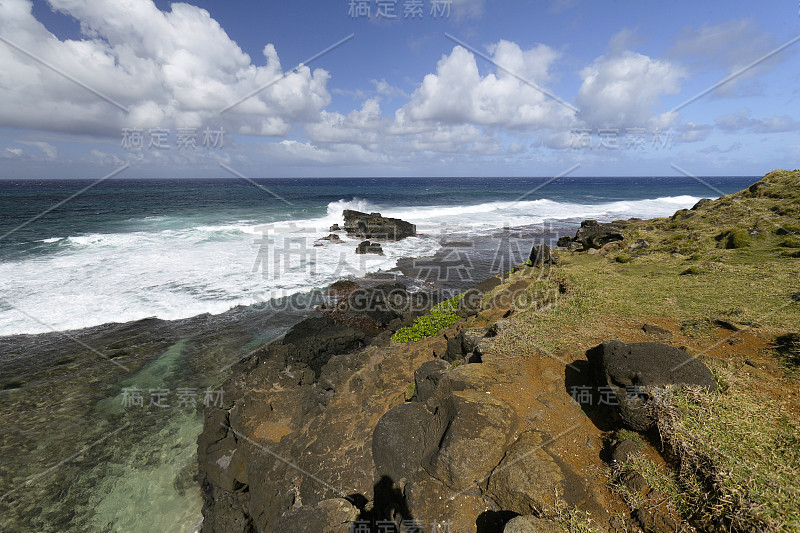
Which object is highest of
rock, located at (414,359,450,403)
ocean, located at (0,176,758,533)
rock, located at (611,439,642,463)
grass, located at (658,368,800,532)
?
grass, located at (658,368,800,532)

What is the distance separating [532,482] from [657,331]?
5132 millimetres

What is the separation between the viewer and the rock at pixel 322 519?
174 inches

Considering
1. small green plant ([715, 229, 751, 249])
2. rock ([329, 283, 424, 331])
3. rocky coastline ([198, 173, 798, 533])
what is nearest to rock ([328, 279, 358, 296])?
rock ([329, 283, 424, 331])

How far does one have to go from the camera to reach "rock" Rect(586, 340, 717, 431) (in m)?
4.98

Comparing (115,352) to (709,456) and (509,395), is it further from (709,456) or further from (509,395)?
(709,456)

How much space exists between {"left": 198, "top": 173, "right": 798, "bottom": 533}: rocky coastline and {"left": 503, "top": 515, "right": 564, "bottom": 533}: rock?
20mm

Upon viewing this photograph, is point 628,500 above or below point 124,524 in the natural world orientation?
above

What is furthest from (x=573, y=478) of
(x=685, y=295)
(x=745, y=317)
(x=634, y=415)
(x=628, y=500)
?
(x=685, y=295)

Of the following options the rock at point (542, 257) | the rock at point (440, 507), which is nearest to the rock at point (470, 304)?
the rock at point (542, 257)

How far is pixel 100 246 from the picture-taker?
26.3 m

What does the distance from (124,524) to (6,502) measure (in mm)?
2741

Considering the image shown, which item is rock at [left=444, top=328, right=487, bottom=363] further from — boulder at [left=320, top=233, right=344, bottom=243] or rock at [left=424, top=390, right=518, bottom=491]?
boulder at [left=320, top=233, right=344, bottom=243]

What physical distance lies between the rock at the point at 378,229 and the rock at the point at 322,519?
27741mm

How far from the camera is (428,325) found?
475 inches
